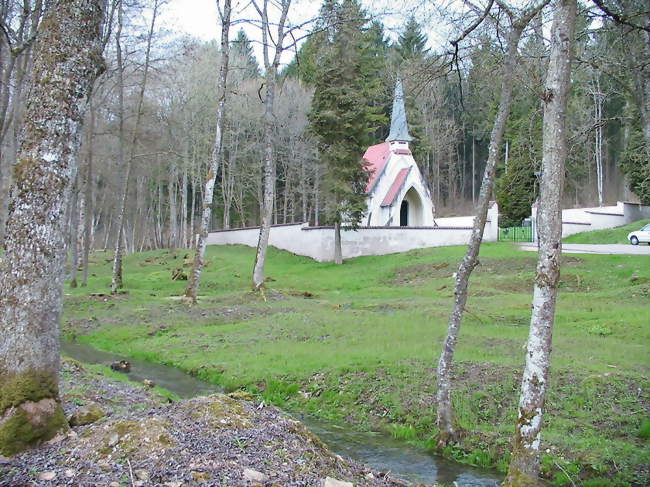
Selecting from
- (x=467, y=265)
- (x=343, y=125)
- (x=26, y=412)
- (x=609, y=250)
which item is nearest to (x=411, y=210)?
(x=343, y=125)

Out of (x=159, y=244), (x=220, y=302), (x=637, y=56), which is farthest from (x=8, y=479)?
(x=159, y=244)

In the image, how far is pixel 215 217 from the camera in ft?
192

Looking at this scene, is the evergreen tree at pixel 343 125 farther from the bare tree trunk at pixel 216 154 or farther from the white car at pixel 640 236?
the white car at pixel 640 236

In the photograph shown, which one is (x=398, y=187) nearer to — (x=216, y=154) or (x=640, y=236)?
(x=640, y=236)

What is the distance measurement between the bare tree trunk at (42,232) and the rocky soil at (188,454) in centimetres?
40

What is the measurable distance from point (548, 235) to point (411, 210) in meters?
38.2

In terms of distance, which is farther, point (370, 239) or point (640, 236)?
point (370, 239)

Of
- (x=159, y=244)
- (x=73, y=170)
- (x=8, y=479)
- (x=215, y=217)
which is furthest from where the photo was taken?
(x=215, y=217)

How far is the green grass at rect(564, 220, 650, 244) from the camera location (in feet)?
126

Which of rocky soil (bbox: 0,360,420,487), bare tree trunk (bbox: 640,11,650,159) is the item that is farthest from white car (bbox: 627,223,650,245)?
rocky soil (bbox: 0,360,420,487)

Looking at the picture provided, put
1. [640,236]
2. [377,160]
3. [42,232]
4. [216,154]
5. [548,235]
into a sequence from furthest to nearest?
1. [377,160]
2. [640,236]
3. [216,154]
4. [548,235]
5. [42,232]

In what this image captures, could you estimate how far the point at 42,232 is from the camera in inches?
199

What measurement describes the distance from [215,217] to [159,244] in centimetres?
678

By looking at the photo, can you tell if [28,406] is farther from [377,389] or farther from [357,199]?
[357,199]
